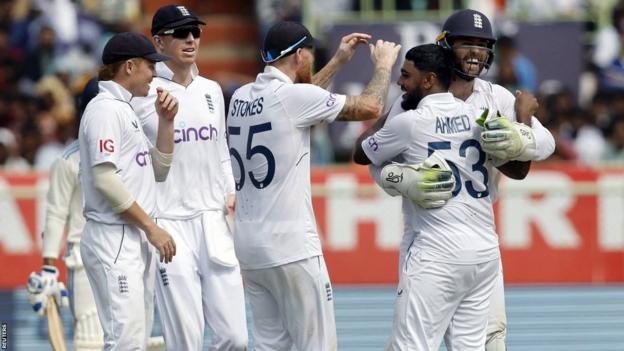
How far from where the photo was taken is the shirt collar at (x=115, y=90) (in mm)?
7000

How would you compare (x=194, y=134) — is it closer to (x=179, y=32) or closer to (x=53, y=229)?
(x=179, y=32)

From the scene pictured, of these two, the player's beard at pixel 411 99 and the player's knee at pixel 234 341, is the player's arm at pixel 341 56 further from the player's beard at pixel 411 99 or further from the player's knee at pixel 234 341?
the player's knee at pixel 234 341

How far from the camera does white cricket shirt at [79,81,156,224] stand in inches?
268

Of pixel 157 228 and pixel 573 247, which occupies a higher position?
pixel 157 228

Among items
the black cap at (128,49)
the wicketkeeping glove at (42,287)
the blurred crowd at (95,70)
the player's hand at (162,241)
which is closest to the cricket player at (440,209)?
the player's hand at (162,241)

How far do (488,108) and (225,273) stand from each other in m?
1.74

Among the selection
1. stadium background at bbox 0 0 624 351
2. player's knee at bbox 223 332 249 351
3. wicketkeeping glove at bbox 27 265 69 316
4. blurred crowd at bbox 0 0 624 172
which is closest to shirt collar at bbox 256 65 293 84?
player's knee at bbox 223 332 249 351

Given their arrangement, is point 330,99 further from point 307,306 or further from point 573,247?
point 573,247

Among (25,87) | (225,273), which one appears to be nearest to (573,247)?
(225,273)

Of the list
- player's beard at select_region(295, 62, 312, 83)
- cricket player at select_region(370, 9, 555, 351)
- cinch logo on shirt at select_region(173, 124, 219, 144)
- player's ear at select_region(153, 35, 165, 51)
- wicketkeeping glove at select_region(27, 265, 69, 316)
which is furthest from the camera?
wicketkeeping glove at select_region(27, 265, 69, 316)

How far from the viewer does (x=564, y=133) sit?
14602 mm

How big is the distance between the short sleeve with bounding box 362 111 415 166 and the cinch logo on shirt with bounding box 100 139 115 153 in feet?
4.17

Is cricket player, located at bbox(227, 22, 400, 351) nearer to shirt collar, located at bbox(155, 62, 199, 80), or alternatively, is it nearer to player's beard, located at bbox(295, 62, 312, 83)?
player's beard, located at bbox(295, 62, 312, 83)

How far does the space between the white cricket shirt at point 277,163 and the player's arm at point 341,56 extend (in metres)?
0.40
